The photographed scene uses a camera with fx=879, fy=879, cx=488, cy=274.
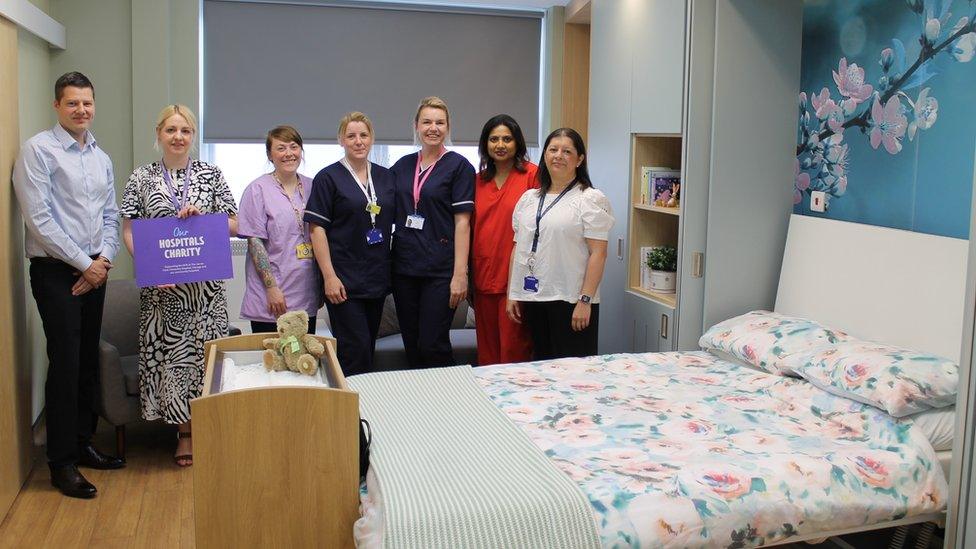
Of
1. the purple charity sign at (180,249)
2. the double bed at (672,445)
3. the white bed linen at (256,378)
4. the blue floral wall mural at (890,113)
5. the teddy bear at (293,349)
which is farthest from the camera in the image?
the purple charity sign at (180,249)

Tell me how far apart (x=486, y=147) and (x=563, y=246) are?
0.63 meters

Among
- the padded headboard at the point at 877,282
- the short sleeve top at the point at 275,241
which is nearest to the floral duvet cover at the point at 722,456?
the padded headboard at the point at 877,282

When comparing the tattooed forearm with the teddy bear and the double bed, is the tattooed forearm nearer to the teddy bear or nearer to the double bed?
the double bed

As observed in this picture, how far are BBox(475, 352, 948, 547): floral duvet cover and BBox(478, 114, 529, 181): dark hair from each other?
1263 millimetres

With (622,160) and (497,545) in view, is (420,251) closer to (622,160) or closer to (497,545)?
(622,160)

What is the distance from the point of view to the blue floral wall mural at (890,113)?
2.90m

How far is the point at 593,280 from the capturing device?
12.3ft

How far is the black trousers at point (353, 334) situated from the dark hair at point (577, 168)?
2.92 ft

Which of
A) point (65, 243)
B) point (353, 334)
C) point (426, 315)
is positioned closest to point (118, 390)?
point (65, 243)

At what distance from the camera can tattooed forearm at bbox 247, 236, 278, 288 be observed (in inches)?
151

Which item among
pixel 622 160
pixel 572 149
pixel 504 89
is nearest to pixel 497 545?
pixel 572 149

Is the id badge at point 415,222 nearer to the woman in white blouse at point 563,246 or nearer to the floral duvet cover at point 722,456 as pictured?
the woman in white blouse at point 563,246

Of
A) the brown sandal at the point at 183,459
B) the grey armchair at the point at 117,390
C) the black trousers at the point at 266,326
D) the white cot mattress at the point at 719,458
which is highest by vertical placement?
the black trousers at the point at 266,326

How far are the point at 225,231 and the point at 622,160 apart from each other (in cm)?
192
